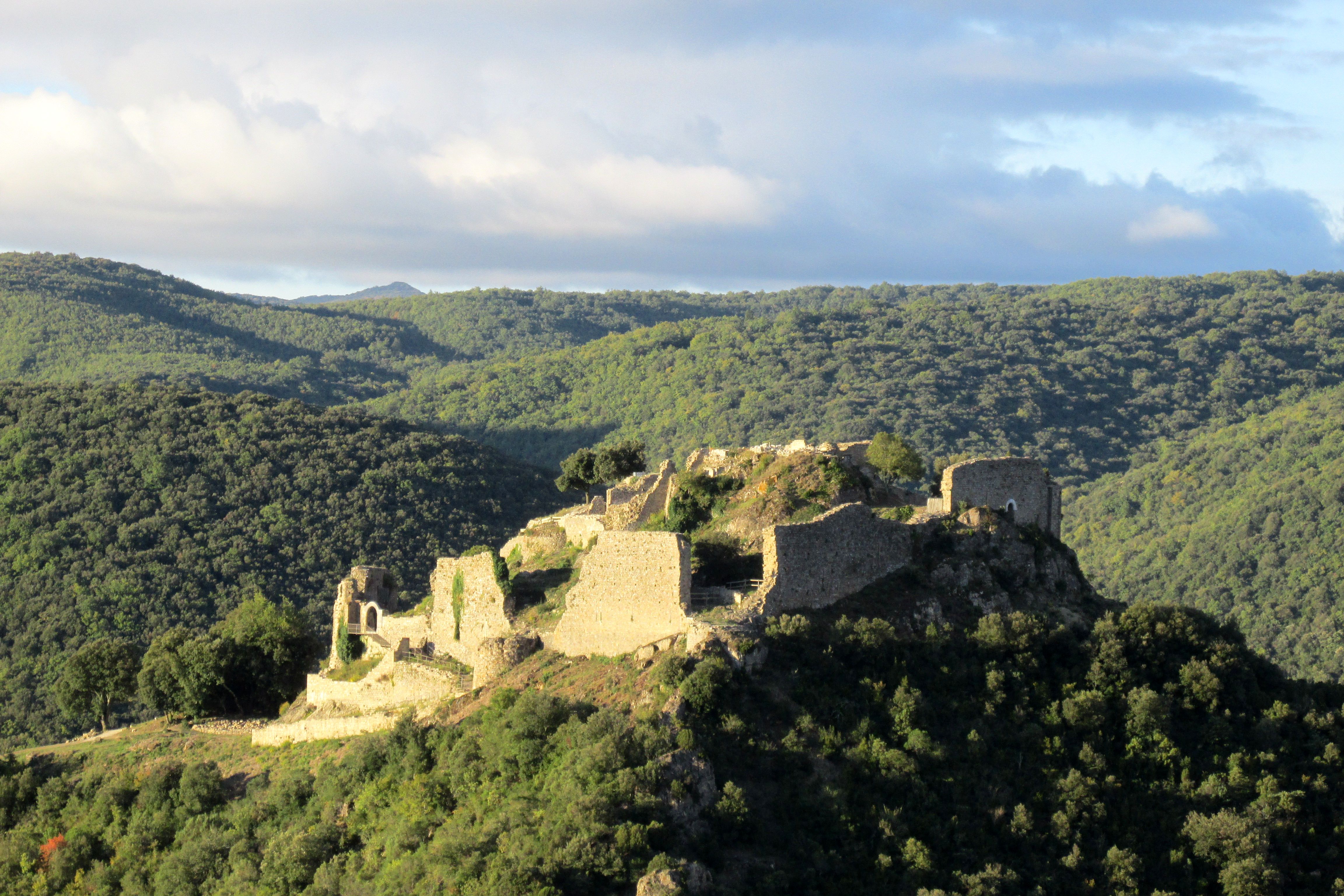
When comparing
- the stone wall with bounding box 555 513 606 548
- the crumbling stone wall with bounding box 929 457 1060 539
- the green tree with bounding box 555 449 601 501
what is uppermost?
the crumbling stone wall with bounding box 929 457 1060 539

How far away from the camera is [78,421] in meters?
105

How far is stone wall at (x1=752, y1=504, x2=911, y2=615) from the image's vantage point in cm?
3916

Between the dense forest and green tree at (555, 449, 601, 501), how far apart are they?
71.0ft

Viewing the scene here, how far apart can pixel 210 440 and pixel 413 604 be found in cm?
4312

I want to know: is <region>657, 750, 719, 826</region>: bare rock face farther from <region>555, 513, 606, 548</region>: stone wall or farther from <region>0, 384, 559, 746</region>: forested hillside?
<region>0, 384, 559, 746</region>: forested hillside

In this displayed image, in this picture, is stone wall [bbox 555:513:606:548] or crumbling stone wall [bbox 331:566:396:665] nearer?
stone wall [bbox 555:513:606:548]

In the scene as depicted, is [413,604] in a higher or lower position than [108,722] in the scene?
higher

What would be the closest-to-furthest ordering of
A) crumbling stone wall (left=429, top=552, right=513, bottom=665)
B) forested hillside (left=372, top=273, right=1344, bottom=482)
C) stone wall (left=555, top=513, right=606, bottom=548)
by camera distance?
crumbling stone wall (left=429, top=552, right=513, bottom=665), stone wall (left=555, top=513, right=606, bottom=548), forested hillside (left=372, top=273, right=1344, bottom=482)

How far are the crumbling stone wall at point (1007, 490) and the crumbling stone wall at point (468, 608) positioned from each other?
1314 cm

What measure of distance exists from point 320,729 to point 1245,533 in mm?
83076

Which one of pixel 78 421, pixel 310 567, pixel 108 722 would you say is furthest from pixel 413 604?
pixel 78 421

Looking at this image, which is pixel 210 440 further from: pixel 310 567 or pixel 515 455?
pixel 515 455

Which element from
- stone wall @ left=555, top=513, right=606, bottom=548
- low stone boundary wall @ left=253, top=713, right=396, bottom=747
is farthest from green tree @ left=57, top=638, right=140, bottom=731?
stone wall @ left=555, top=513, right=606, bottom=548

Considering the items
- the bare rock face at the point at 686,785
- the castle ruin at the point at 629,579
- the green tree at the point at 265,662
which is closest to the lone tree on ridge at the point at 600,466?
the castle ruin at the point at 629,579
